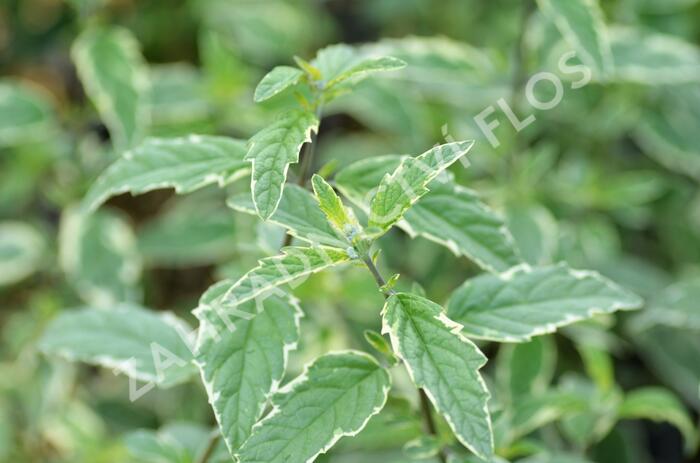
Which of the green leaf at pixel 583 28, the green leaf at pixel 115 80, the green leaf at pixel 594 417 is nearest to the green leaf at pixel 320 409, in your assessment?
the green leaf at pixel 594 417

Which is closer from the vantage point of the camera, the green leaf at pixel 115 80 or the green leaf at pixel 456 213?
the green leaf at pixel 456 213

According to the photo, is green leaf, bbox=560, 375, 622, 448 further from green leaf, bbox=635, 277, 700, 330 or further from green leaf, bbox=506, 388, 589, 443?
green leaf, bbox=635, 277, 700, 330

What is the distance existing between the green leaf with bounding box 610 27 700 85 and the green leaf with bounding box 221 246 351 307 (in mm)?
1277

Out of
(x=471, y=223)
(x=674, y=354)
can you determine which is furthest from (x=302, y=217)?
(x=674, y=354)

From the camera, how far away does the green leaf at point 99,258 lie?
7.08 feet

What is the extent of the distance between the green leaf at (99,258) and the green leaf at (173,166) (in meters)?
0.92

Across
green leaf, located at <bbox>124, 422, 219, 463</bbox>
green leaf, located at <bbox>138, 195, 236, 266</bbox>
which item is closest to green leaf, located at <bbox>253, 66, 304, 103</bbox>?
green leaf, located at <bbox>124, 422, 219, 463</bbox>

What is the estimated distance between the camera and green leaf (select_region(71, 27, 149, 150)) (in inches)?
77.3

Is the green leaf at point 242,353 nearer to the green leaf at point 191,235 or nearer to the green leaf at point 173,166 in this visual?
the green leaf at point 173,166

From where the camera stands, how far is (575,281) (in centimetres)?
124

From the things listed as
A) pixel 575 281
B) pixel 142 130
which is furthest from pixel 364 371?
pixel 142 130

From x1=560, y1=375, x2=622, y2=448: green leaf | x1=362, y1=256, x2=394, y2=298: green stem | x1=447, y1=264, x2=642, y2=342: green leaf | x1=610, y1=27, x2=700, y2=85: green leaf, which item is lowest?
x1=560, y1=375, x2=622, y2=448: green leaf

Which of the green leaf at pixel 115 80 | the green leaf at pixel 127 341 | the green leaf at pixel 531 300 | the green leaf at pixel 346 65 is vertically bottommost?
the green leaf at pixel 127 341

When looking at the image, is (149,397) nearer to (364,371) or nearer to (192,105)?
(192,105)
